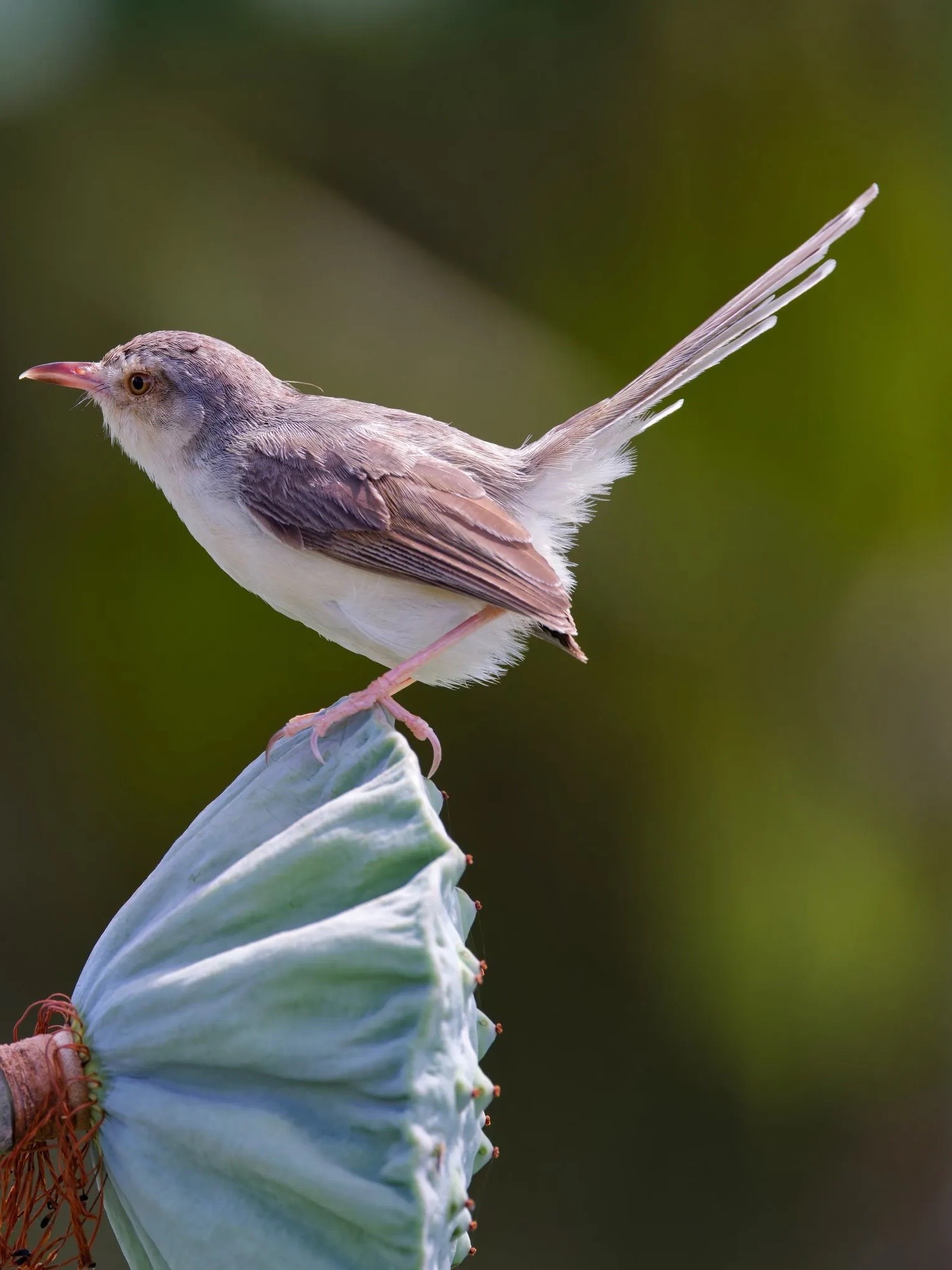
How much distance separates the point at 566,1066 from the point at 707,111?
2.87 m

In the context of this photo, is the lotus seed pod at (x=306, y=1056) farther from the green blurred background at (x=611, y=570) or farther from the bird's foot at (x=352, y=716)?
the green blurred background at (x=611, y=570)

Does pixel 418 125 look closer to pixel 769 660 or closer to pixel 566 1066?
pixel 769 660

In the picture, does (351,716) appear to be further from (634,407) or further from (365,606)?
(634,407)

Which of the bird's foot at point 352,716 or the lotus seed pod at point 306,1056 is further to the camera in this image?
the bird's foot at point 352,716

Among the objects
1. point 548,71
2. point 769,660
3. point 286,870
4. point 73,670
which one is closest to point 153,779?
point 73,670

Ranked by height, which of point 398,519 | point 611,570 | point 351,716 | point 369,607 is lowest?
point 351,716

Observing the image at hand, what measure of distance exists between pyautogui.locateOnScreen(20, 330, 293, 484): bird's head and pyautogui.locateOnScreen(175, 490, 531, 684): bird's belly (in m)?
0.25

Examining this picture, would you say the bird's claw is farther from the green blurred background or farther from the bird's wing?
the green blurred background

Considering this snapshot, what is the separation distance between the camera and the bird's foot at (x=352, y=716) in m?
1.66

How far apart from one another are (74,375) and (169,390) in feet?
0.63

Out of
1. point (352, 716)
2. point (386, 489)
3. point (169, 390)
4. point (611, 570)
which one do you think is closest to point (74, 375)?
point (169, 390)

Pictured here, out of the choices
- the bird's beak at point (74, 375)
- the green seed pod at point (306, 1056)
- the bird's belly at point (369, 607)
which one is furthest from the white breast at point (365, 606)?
the green seed pod at point (306, 1056)

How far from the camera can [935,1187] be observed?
429 cm

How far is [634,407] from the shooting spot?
103 inches
